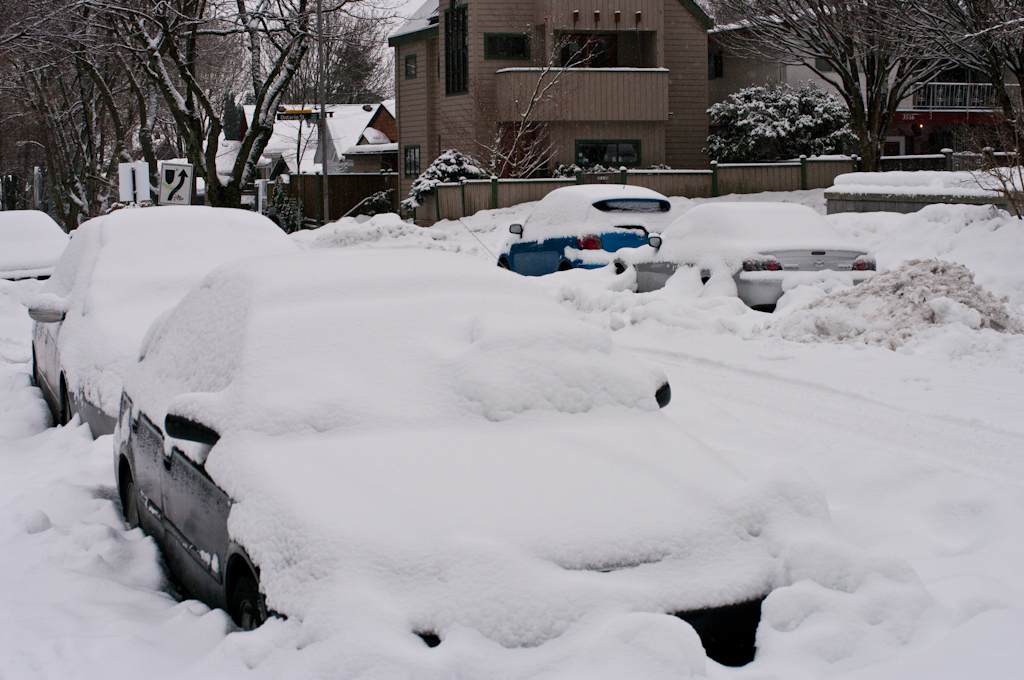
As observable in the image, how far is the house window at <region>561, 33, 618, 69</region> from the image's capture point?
33656 mm

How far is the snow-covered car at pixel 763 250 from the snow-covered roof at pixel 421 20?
26.4 metres

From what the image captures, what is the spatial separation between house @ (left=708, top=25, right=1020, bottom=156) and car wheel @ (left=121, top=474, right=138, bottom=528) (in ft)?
118

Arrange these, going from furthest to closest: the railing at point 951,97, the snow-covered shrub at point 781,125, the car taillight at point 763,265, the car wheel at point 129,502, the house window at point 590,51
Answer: the railing at point 951,97 → the house window at point 590,51 → the snow-covered shrub at point 781,125 → the car taillight at point 763,265 → the car wheel at point 129,502

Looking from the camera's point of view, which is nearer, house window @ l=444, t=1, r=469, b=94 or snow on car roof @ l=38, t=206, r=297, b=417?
snow on car roof @ l=38, t=206, r=297, b=417

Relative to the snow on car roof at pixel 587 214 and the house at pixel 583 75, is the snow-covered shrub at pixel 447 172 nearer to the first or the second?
the house at pixel 583 75

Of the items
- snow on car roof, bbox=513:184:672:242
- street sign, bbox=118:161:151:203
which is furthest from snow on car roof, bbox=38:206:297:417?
street sign, bbox=118:161:151:203

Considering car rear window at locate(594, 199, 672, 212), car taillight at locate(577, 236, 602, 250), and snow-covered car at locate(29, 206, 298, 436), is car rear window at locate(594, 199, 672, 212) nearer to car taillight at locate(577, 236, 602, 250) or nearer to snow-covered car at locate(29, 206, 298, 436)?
car taillight at locate(577, 236, 602, 250)

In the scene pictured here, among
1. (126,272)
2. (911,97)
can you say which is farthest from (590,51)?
(126,272)

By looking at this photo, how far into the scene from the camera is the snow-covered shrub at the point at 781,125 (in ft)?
109

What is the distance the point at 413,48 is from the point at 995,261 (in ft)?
91.4

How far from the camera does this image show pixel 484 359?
4406mm

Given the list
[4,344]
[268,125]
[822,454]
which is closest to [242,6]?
[268,125]

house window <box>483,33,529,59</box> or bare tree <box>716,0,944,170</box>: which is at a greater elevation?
house window <box>483,33,529,59</box>

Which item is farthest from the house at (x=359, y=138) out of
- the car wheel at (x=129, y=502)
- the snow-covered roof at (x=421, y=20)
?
the car wheel at (x=129, y=502)
